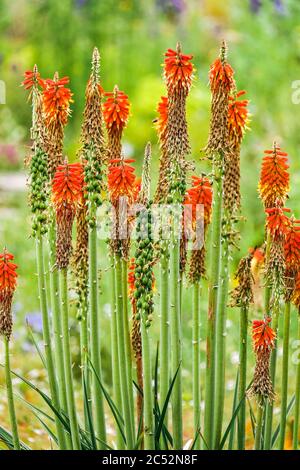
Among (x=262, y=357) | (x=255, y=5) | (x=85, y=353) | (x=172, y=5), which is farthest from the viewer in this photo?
(x=172, y=5)

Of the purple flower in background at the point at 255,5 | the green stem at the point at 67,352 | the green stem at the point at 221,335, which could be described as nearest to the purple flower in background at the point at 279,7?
the purple flower in background at the point at 255,5

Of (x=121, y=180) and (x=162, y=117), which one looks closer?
(x=121, y=180)

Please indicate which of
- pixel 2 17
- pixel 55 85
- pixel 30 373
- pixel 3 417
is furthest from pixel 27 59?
pixel 55 85

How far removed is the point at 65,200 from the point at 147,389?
0.66 metres

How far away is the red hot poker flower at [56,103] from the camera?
2.98 m

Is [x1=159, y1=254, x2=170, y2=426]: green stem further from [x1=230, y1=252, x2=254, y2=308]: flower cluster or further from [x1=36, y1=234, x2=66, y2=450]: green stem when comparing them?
[x1=36, y1=234, x2=66, y2=450]: green stem

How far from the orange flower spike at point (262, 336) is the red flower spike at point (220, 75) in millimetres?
766

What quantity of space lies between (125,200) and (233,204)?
1.19ft

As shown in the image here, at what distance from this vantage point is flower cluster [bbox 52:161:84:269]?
9.34ft

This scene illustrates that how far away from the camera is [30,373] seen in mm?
5594

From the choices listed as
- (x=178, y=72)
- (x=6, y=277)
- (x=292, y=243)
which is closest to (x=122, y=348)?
(x=6, y=277)

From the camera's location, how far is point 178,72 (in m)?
2.85

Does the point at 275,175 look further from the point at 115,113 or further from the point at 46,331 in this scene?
the point at 46,331

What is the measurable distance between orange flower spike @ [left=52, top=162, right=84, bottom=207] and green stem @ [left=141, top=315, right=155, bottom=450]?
446mm
